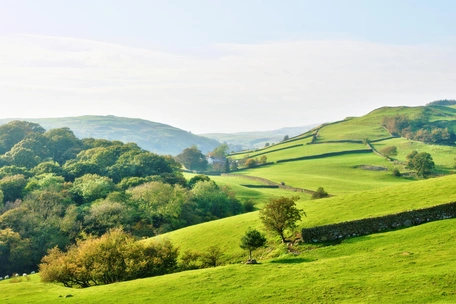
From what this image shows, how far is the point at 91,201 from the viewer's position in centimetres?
8194

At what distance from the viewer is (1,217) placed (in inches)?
2704

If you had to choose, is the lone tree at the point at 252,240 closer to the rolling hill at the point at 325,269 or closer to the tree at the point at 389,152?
the rolling hill at the point at 325,269

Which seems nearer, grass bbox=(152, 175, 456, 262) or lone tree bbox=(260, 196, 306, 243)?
lone tree bbox=(260, 196, 306, 243)

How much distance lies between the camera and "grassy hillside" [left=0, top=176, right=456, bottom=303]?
2356 cm

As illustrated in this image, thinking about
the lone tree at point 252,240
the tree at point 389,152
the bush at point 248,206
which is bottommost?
the bush at point 248,206

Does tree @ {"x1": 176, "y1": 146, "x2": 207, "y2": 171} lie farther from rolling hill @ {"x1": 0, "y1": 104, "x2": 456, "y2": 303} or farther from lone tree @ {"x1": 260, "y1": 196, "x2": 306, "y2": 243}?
lone tree @ {"x1": 260, "y1": 196, "x2": 306, "y2": 243}

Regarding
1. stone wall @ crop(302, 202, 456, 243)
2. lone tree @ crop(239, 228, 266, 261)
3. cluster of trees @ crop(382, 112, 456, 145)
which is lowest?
lone tree @ crop(239, 228, 266, 261)

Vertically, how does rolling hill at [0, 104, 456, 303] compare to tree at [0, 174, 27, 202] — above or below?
below

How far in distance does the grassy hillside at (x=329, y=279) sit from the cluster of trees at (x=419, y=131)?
5822 inches

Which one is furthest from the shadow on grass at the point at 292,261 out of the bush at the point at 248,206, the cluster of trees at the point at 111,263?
the bush at the point at 248,206

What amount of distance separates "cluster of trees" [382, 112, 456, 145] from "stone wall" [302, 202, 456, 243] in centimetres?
15084

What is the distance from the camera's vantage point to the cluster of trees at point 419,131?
16938 centimetres

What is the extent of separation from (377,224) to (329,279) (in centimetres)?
1200

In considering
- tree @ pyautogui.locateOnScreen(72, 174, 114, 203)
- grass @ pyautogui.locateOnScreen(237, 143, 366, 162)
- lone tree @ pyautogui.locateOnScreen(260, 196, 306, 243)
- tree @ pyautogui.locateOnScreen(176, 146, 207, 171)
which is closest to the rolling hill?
lone tree @ pyautogui.locateOnScreen(260, 196, 306, 243)
